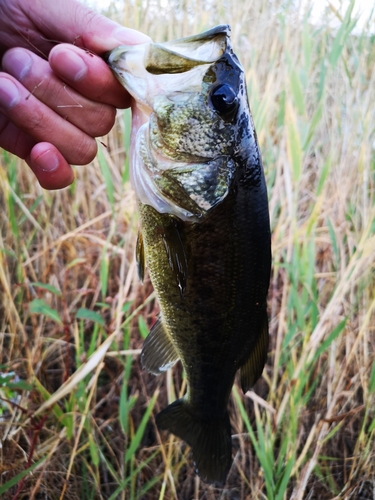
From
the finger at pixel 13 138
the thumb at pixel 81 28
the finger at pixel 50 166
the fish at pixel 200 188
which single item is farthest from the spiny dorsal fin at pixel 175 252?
the finger at pixel 13 138

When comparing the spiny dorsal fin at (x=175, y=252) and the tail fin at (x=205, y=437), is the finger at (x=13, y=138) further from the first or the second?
the tail fin at (x=205, y=437)

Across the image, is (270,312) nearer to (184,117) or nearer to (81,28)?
(184,117)

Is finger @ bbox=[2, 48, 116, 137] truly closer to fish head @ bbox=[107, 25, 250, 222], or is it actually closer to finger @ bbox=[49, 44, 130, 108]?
finger @ bbox=[49, 44, 130, 108]

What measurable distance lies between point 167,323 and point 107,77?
26.9 inches

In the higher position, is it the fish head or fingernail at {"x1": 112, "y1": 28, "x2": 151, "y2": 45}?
fingernail at {"x1": 112, "y1": 28, "x2": 151, "y2": 45}

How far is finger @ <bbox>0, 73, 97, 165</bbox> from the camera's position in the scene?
1115 mm

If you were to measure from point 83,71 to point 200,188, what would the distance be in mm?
422

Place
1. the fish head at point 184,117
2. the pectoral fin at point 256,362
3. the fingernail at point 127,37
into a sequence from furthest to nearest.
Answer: the pectoral fin at point 256,362 < the fingernail at point 127,37 < the fish head at point 184,117

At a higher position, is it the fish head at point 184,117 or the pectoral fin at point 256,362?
the fish head at point 184,117

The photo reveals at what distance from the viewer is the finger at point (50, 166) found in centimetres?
119

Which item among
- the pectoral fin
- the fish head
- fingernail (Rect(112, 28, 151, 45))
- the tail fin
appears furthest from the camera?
the tail fin

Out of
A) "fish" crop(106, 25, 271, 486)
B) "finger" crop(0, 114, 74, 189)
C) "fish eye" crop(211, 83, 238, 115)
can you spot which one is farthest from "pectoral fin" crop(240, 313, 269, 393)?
"finger" crop(0, 114, 74, 189)

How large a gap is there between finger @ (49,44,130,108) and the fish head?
45 mm

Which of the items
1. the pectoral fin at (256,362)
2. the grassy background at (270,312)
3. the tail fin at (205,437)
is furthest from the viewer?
the grassy background at (270,312)
